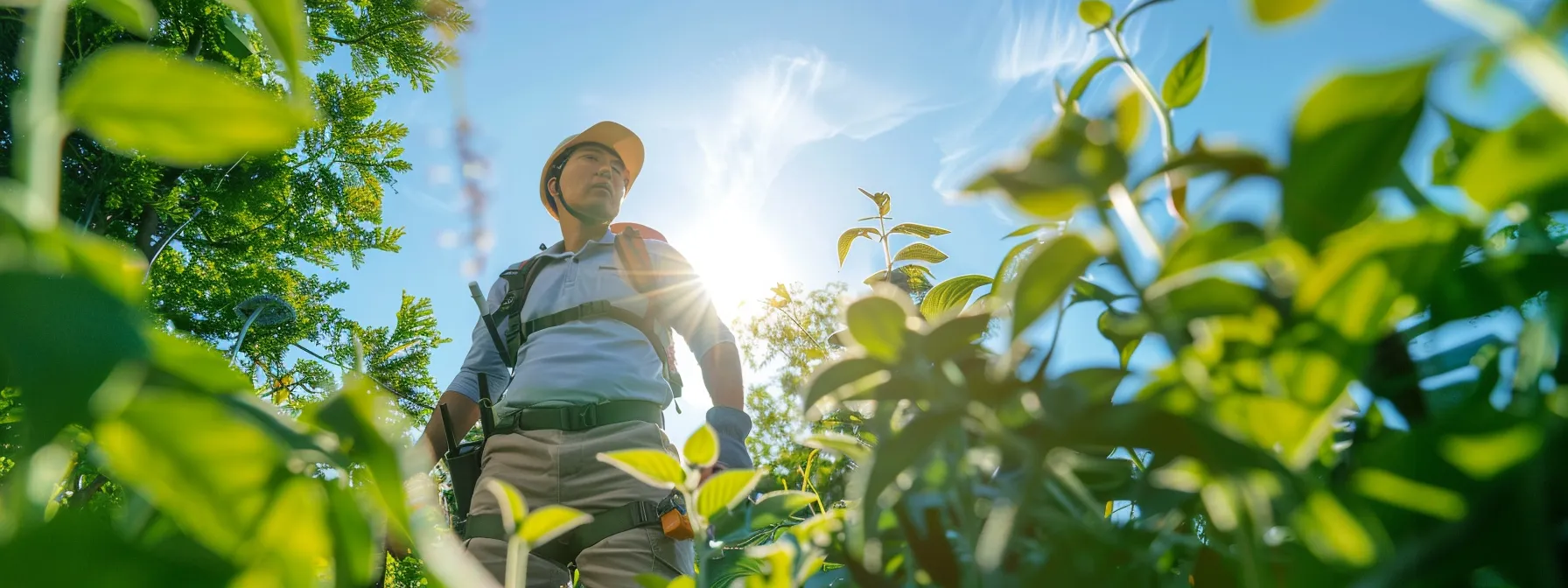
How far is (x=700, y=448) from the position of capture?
0.69ft

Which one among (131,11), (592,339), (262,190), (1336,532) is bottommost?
(1336,532)

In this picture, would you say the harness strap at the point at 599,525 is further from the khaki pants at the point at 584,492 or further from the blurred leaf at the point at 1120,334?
the blurred leaf at the point at 1120,334

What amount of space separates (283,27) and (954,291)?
20 cm

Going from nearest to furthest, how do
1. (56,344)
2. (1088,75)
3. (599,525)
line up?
(56,344) < (1088,75) < (599,525)

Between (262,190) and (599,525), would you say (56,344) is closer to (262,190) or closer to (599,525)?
(599,525)

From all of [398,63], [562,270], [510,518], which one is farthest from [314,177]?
[510,518]

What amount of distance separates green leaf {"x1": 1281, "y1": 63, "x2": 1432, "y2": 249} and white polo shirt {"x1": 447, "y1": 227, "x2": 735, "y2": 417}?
1.63 metres

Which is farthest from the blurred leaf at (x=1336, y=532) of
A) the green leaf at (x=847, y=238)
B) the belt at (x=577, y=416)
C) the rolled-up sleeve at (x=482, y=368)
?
the rolled-up sleeve at (x=482, y=368)

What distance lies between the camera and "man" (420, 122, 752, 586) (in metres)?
1.45

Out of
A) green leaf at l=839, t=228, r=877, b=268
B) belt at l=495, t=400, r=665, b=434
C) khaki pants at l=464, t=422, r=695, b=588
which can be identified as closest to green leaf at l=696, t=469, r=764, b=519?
green leaf at l=839, t=228, r=877, b=268

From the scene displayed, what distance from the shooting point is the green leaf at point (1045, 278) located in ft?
0.32

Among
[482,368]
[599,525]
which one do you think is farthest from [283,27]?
[482,368]

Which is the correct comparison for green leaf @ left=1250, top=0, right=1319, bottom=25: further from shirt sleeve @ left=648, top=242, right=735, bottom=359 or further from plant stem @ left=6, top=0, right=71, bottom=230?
shirt sleeve @ left=648, top=242, right=735, bottom=359

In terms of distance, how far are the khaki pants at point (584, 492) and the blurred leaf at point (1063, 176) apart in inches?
54.1
